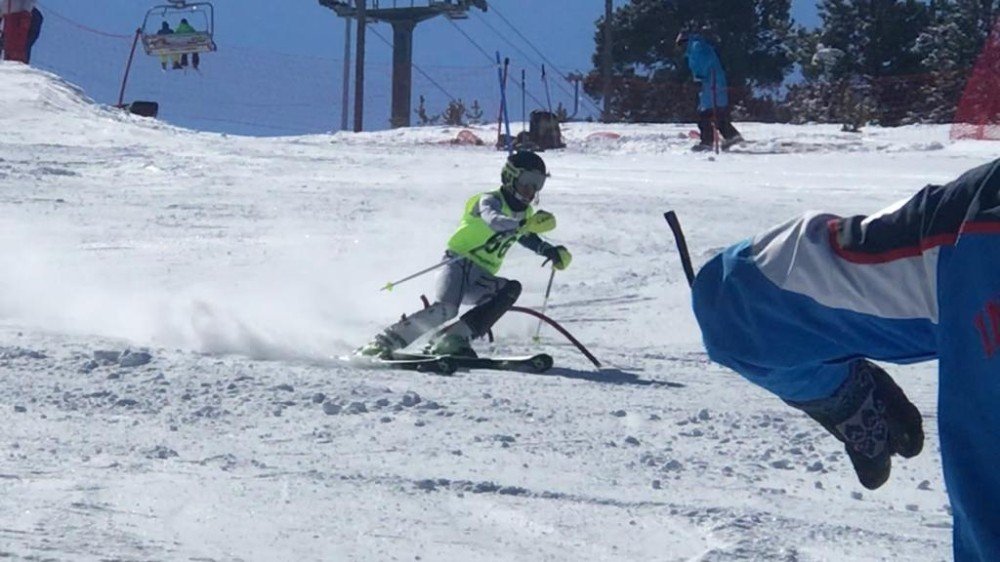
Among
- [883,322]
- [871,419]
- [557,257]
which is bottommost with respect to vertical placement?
[557,257]

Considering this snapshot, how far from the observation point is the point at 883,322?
1.40m

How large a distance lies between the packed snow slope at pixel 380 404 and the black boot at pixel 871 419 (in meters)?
2.17

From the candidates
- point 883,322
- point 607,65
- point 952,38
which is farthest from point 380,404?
point 607,65

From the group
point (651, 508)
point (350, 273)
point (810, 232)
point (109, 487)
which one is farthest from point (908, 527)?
point (350, 273)

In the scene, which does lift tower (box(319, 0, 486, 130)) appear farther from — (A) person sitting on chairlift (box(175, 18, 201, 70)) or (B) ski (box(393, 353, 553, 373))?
(B) ski (box(393, 353, 553, 373))

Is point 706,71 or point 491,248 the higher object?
point 706,71

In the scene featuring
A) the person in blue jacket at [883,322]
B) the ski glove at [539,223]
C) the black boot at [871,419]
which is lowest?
the ski glove at [539,223]

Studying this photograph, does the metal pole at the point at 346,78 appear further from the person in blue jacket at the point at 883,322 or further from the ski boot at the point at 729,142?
the person in blue jacket at the point at 883,322

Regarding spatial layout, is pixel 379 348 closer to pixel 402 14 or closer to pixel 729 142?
pixel 729 142

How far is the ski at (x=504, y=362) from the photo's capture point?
24.1ft

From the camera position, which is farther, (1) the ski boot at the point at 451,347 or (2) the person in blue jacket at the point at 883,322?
(1) the ski boot at the point at 451,347

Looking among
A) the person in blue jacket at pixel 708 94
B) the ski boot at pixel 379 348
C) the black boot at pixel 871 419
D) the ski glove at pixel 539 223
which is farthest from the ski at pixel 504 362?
the person in blue jacket at pixel 708 94

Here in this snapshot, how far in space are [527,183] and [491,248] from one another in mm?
384

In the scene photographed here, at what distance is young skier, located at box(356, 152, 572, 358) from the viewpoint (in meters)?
7.89
